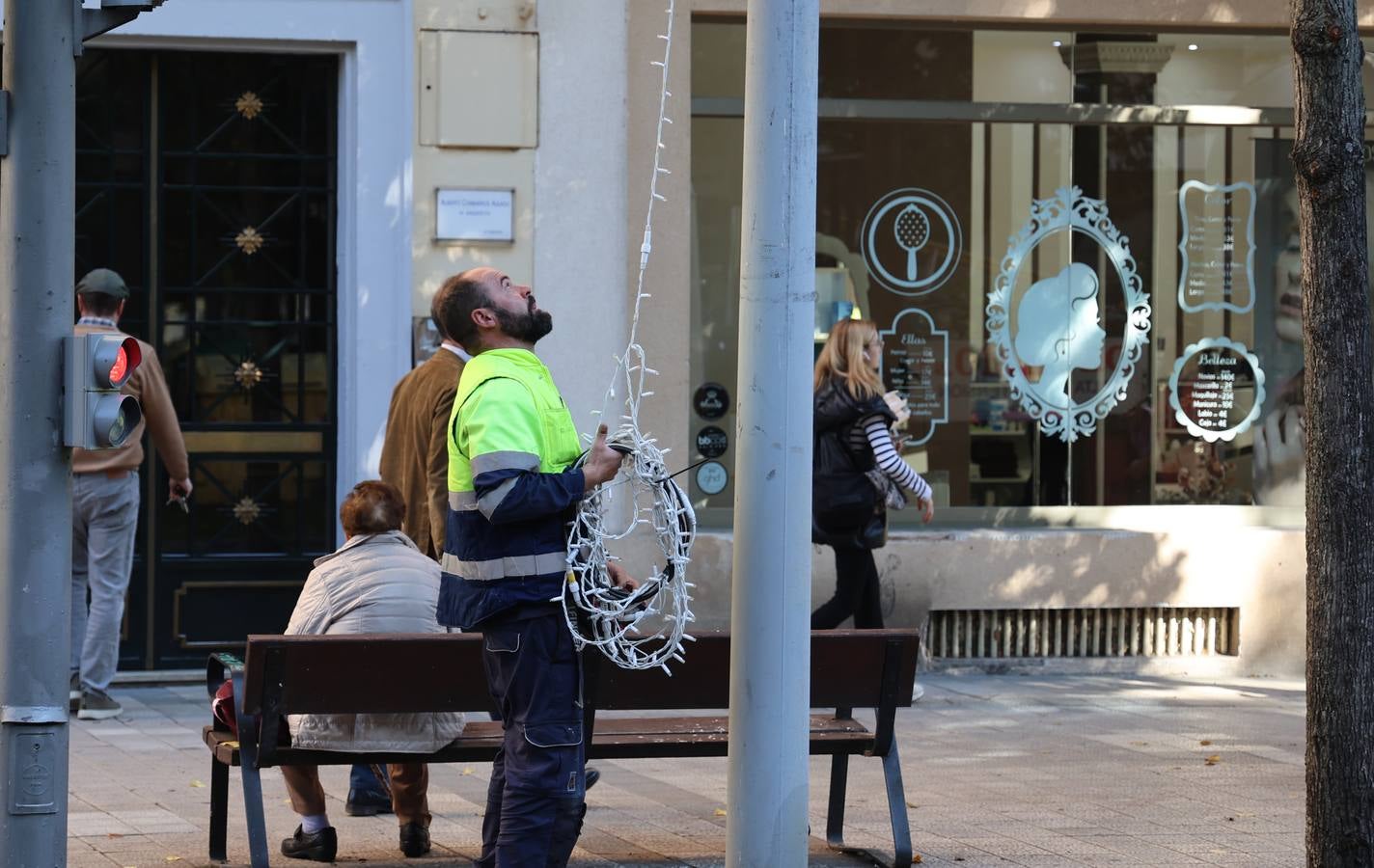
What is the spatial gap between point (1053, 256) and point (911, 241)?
84cm

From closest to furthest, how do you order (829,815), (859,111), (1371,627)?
(1371,627) → (829,815) → (859,111)

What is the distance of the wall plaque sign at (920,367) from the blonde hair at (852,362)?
169cm

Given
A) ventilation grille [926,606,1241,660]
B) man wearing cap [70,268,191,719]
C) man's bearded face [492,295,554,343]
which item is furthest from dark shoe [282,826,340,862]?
ventilation grille [926,606,1241,660]

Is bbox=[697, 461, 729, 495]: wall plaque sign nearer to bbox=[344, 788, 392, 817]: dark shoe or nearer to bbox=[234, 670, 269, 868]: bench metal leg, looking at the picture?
bbox=[344, 788, 392, 817]: dark shoe

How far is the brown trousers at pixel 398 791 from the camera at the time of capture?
20.9 feet

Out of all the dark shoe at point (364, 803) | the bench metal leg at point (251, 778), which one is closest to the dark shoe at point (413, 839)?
the bench metal leg at point (251, 778)

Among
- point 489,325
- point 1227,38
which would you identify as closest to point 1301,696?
point 1227,38

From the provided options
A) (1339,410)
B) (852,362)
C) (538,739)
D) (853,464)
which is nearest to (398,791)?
(538,739)

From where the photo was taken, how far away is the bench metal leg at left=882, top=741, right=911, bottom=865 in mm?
6273

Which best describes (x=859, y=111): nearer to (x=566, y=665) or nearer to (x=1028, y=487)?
(x=1028, y=487)

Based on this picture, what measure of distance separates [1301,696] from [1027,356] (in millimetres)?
2357

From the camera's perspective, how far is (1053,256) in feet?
37.1

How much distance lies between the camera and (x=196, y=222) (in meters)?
10.1

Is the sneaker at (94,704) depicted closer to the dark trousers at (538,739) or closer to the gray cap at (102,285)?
the gray cap at (102,285)
